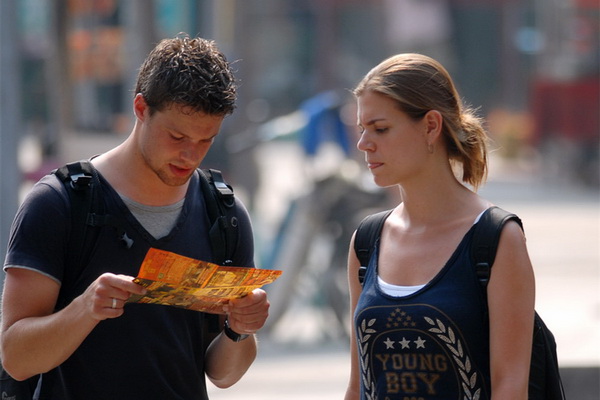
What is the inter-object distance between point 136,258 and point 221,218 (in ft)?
0.90

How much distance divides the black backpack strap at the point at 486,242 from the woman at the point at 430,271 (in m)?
0.02

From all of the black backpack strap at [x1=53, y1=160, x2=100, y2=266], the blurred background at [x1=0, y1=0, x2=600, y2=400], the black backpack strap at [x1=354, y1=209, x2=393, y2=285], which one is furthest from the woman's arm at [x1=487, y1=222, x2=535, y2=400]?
the black backpack strap at [x1=53, y1=160, x2=100, y2=266]

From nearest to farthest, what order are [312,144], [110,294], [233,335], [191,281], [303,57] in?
[110,294]
[191,281]
[233,335]
[312,144]
[303,57]

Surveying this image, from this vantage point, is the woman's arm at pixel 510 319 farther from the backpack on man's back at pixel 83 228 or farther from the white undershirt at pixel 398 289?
the backpack on man's back at pixel 83 228

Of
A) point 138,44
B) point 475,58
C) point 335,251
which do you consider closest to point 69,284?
point 335,251

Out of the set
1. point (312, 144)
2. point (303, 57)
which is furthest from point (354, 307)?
point (303, 57)

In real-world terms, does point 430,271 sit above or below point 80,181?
below

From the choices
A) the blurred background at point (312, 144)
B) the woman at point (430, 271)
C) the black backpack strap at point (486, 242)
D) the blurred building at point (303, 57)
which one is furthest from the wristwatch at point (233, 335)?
the blurred background at point (312, 144)

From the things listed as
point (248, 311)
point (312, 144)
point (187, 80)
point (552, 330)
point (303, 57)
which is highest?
point (303, 57)

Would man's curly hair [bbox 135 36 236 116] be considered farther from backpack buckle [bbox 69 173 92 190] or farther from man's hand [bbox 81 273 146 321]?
man's hand [bbox 81 273 146 321]

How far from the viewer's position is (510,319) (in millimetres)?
2838

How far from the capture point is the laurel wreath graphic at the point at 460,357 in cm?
286

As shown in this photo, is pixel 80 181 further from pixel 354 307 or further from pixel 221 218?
pixel 354 307

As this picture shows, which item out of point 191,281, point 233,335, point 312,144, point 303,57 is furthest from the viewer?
point 303,57
